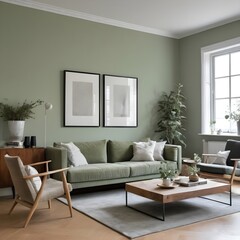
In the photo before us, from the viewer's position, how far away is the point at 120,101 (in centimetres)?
622

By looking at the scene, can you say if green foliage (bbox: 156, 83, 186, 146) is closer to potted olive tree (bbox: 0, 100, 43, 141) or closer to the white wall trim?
the white wall trim

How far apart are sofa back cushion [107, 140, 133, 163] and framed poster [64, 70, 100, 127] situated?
514 mm

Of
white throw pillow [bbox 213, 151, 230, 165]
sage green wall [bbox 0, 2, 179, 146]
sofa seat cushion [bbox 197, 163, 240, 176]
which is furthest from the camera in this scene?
white throw pillow [bbox 213, 151, 230, 165]

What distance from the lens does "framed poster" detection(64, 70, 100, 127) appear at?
5.59 m

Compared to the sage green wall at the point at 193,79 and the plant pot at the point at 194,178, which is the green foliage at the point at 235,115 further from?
the plant pot at the point at 194,178

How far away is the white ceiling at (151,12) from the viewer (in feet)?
17.1

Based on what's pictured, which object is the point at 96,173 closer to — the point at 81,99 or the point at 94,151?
the point at 94,151

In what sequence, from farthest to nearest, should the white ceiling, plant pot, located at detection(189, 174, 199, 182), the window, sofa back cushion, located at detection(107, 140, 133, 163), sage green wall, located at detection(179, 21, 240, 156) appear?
sage green wall, located at detection(179, 21, 240, 156), the window, sofa back cushion, located at detection(107, 140, 133, 163), the white ceiling, plant pot, located at detection(189, 174, 199, 182)

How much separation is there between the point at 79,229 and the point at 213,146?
385cm

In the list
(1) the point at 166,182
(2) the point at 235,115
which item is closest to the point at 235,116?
(2) the point at 235,115

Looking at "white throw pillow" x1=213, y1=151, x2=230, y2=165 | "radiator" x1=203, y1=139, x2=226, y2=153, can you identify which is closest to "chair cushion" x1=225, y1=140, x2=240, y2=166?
"white throw pillow" x1=213, y1=151, x2=230, y2=165

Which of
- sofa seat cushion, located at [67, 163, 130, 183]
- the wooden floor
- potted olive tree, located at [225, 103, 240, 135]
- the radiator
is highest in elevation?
potted olive tree, located at [225, 103, 240, 135]

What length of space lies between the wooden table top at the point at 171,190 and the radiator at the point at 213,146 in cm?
209

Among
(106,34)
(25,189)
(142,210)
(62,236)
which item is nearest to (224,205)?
(142,210)
